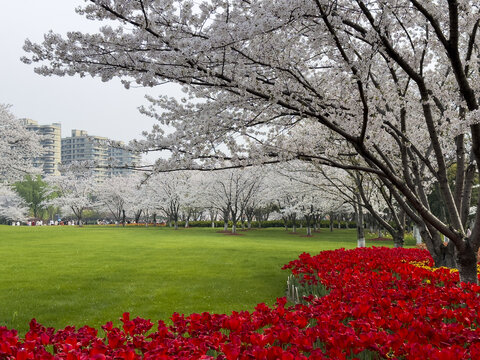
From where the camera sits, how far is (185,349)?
277 centimetres

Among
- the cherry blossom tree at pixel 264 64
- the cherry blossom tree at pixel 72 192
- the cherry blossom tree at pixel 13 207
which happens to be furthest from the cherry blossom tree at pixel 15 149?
the cherry blossom tree at pixel 13 207

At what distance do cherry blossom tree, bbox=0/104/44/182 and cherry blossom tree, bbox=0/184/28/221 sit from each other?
41045mm

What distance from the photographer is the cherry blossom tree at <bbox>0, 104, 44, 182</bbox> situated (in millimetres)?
26750

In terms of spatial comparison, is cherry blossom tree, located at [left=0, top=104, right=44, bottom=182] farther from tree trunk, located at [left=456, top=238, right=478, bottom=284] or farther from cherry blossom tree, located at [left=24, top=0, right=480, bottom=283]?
tree trunk, located at [left=456, top=238, right=478, bottom=284]

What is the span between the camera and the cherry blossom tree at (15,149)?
26.8 meters


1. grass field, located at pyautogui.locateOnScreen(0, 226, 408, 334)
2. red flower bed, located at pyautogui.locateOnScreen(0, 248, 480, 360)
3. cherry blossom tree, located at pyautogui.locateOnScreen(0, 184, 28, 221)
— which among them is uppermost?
cherry blossom tree, located at pyautogui.locateOnScreen(0, 184, 28, 221)

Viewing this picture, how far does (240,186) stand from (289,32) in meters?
34.8

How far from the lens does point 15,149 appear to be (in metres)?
27.8

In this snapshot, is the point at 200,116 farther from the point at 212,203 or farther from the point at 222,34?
the point at 212,203

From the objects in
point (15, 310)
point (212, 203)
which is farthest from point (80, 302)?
point (212, 203)

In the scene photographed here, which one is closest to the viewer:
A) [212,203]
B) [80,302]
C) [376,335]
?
[376,335]

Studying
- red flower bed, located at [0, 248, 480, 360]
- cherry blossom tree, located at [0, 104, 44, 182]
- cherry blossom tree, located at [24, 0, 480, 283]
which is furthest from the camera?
cherry blossom tree, located at [0, 104, 44, 182]

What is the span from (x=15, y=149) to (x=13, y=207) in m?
46.0

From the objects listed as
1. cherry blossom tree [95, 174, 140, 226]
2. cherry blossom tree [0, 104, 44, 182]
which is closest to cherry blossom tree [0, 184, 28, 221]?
cherry blossom tree [95, 174, 140, 226]
